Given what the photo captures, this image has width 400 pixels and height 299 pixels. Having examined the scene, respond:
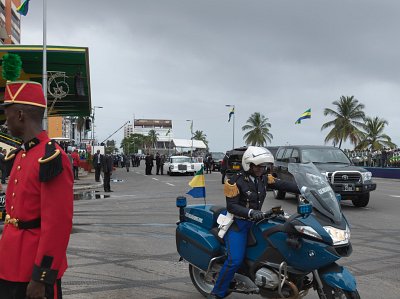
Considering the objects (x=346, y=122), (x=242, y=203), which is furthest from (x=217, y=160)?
(x=242, y=203)

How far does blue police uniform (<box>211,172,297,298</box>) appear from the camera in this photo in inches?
167

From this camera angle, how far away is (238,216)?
4262mm

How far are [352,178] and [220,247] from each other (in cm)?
906

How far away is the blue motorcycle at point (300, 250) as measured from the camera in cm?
375

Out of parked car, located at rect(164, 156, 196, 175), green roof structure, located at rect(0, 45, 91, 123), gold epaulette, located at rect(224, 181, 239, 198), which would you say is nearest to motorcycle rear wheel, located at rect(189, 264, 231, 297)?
gold epaulette, located at rect(224, 181, 239, 198)

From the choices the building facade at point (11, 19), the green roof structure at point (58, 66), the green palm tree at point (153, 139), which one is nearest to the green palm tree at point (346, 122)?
the green roof structure at point (58, 66)

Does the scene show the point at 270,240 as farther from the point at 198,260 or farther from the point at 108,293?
the point at 108,293

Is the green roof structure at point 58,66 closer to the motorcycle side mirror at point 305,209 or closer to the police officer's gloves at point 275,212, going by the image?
the police officer's gloves at point 275,212

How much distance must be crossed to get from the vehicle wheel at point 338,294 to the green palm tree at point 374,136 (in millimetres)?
54606

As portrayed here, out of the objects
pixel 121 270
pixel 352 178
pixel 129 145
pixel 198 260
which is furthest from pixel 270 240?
pixel 129 145

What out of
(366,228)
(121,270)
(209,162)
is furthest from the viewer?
(209,162)

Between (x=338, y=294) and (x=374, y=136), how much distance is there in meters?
59.2

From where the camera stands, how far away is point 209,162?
38.2m

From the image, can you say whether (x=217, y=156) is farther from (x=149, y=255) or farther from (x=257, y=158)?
(x=257, y=158)
